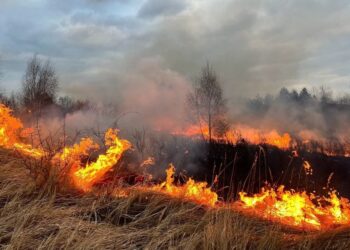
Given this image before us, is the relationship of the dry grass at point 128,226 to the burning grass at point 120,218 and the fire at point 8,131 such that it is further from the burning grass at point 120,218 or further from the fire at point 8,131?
the fire at point 8,131

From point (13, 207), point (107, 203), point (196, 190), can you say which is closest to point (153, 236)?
point (107, 203)

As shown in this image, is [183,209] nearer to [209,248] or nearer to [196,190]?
[209,248]

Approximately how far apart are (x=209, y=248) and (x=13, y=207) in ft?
7.15

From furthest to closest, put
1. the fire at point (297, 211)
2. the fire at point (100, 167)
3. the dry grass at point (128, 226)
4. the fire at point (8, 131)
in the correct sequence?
the fire at point (8, 131), the fire at point (100, 167), the fire at point (297, 211), the dry grass at point (128, 226)

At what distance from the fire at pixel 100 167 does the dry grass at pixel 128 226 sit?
0.79 m

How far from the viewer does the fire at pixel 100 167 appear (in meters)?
5.98

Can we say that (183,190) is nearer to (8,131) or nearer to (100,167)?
(100,167)

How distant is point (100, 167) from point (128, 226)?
2.76 meters

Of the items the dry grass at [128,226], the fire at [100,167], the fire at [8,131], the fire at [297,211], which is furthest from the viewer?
the fire at [8,131]

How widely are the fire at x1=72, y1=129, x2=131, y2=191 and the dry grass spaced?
79cm

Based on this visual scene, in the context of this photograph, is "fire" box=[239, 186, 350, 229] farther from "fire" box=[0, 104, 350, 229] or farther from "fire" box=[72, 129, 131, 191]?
"fire" box=[72, 129, 131, 191]

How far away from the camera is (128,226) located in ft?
13.8

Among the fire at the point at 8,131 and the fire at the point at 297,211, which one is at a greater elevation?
the fire at the point at 8,131

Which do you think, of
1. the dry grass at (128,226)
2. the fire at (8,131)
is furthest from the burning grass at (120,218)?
the fire at (8,131)
